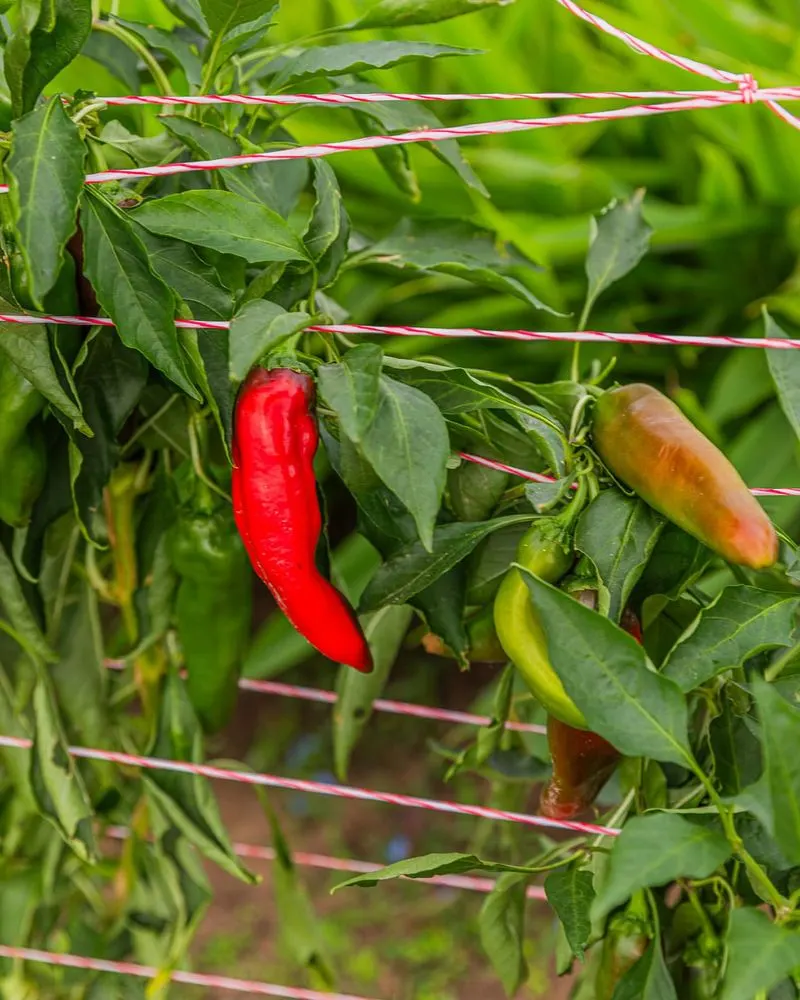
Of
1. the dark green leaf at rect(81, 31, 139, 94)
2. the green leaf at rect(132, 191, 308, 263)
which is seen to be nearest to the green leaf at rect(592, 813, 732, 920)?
the green leaf at rect(132, 191, 308, 263)

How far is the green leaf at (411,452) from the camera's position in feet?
1.69

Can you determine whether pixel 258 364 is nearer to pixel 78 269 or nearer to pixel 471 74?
pixel 78 269

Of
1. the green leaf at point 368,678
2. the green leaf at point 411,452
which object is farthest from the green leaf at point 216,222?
the green leaf at point 368,678

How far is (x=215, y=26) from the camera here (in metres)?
0.59

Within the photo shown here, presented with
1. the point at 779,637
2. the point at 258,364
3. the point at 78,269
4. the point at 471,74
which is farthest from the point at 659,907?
the point at 471,74

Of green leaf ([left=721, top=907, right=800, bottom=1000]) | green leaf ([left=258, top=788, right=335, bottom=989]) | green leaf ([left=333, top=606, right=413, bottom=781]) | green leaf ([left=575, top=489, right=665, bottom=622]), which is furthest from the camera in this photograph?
Result: green leaf ([left=258, top=788, right=335, bottom=989])

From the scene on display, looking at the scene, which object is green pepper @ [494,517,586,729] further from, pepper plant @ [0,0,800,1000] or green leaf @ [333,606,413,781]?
green leaf @ [333,606,413,781]

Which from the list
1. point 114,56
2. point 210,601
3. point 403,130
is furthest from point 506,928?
point 114,56

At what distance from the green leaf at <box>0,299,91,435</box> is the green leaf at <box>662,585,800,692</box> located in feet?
1.09

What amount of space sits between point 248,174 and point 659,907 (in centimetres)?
53

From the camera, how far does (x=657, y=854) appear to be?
49 cm

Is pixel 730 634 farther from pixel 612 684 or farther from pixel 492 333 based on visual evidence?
pixel 492 333

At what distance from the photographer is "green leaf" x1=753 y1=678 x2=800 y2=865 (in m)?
0.48

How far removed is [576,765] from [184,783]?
12.5 inches
